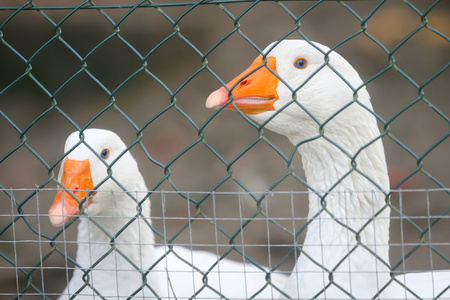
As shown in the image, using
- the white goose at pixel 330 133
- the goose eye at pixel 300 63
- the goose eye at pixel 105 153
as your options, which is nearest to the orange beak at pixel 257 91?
the white goose at pixel 330 133

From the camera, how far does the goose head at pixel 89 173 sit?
2.84 m

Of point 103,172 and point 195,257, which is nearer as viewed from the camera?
point 103,172

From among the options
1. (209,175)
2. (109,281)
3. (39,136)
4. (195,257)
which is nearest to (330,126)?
(109,281)

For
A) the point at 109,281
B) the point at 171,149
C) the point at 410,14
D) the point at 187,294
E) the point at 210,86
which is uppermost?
the point at 410,14

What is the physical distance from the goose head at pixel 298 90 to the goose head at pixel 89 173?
0.69m

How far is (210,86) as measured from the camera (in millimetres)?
6762

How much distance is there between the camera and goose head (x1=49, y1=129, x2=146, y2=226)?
9.32 ft

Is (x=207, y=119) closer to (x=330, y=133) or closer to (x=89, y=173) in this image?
(x=89, y=173)

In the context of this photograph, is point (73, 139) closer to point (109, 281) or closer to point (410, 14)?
point (109, 281)

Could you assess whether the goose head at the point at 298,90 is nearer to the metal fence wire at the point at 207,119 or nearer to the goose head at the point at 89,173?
the goose head at the point at 89,173

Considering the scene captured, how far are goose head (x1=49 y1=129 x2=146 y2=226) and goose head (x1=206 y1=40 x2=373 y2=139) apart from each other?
687mm

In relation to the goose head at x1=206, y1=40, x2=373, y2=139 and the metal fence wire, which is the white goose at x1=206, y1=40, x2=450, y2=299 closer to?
the goose head at x1=206, y1=40, x2=373, y2=139

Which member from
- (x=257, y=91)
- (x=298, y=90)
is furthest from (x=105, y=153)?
(x=298, y=90)

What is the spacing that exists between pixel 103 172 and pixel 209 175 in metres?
3.13
